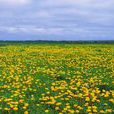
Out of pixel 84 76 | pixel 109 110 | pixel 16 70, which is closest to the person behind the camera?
pixel 109 110

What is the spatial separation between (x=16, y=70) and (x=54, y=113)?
7549 mm

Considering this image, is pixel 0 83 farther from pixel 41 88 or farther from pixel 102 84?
pixel 102 84

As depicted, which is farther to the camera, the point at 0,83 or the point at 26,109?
the point at 0,83

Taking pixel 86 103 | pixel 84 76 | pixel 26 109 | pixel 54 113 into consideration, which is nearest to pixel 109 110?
pixel 86 103

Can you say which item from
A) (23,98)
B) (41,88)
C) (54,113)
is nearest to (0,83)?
(41,88)

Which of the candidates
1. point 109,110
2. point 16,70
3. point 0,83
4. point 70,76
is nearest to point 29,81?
point 0,83

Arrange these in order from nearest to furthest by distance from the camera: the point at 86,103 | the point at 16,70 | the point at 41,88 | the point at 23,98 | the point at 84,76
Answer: the point at 86,103, the point at 23,98, the point at 41,88, the point at 84,76, the point at 16,70

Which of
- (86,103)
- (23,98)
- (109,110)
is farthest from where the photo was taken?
(23,98)

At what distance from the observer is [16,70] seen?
15398mm

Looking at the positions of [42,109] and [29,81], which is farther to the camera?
[29,81]

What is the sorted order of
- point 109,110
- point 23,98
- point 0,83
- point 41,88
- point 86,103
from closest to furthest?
point 109,110 → point 86,103 → point 23,98 → point 41,88 → point 0,83

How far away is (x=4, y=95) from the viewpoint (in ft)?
32.3

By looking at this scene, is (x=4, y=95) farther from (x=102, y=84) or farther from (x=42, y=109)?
(x=102, y=84)

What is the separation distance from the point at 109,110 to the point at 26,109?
2.02 meters
